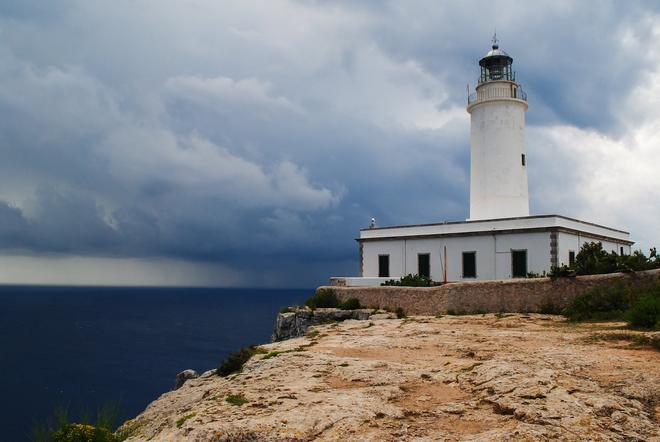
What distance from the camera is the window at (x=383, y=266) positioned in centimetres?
3036

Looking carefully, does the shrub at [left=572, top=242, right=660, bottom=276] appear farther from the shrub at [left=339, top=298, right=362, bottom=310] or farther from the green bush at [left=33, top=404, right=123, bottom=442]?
the green bush at [left=33, top=404, right=123, bottom=442]

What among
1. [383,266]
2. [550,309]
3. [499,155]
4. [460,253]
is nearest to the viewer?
[550,309]

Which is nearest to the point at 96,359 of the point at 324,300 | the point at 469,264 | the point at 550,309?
the point at 324,300

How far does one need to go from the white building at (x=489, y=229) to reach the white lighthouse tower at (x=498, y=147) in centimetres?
5

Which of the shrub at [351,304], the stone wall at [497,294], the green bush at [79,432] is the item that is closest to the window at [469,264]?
the stone wall at [497,294]

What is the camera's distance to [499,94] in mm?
30109

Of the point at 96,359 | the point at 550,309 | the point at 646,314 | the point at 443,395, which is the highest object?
the point at 646,314

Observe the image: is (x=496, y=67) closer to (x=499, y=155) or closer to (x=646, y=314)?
(x=499, y=155)

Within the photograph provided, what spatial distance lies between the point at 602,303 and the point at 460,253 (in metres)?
13.0

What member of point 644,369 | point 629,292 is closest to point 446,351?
point 644,369

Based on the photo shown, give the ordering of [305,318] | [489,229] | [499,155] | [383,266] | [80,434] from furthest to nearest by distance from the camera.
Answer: [383,266], [499,155], [489,229], [305,318], [80,434]

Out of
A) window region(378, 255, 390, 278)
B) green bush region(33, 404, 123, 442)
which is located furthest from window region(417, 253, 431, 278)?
green bush region(33, 404, 123, 442)

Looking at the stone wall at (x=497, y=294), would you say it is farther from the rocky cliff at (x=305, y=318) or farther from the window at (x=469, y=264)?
the window at (x=469, y=264)

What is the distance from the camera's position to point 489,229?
87.1ft
